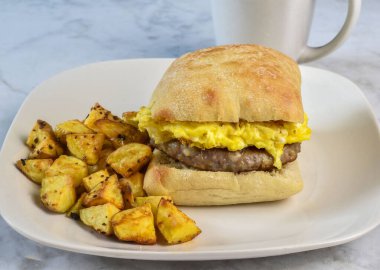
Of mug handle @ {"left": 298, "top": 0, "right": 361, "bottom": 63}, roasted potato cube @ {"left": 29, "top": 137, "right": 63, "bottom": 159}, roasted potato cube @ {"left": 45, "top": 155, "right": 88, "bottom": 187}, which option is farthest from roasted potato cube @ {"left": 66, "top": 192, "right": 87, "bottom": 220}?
mug handle @ {"left": 298, "top": 0, "right": 361, "bottom": 63}

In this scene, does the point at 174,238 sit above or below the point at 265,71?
below

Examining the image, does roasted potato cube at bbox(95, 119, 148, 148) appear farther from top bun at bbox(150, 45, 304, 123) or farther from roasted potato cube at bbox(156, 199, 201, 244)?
roasted potato cube at bbox(156, 199, 201, 244)

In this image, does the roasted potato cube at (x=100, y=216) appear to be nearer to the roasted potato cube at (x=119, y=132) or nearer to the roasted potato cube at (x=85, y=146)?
the roasted potato cube at (x=85, y=146)

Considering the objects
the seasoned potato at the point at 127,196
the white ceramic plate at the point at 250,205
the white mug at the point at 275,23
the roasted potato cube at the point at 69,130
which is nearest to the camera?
the white ceramic plate at the point at 250,205

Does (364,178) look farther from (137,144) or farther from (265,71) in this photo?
(137,144)

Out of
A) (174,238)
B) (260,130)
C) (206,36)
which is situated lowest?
(206,36)

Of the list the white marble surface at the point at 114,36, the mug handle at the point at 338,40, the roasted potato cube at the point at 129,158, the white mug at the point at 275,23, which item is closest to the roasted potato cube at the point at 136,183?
the roasted potato cube at the point at 129,158

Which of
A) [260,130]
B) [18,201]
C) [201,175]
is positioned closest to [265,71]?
[260,130]

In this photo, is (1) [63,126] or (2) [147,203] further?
(1) [63,126]
